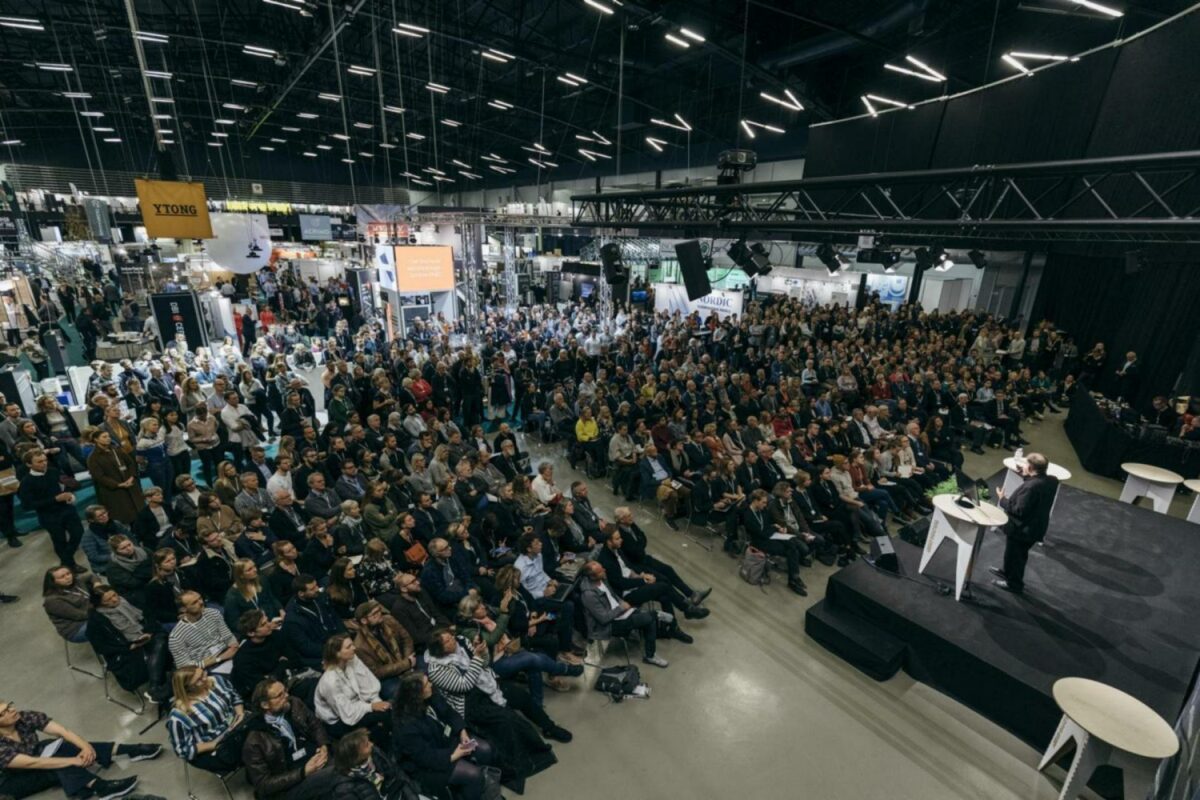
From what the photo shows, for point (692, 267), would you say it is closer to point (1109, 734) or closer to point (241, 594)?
point (1109, 734)

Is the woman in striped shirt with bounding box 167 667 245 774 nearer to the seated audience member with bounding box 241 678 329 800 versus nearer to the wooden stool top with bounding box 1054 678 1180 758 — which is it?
the seated audience member with bounding box 241 678 329 800

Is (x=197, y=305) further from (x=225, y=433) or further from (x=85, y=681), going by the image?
(x=85, y=681)

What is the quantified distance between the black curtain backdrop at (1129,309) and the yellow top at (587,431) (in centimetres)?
1050

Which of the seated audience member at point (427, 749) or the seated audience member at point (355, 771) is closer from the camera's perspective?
the seated audience member at point (355, 771)

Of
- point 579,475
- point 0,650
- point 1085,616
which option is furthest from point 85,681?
point 1085,616

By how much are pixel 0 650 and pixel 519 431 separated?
6.89 meters

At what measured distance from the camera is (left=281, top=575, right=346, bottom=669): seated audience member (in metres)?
3.82

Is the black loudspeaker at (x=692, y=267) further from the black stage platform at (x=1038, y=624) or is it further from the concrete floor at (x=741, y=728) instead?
the concrete floor at (x=741, y=728)

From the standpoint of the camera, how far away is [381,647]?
3779 millimetres

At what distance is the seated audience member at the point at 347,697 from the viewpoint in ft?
10.8

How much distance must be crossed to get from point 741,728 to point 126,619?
4.73 metres

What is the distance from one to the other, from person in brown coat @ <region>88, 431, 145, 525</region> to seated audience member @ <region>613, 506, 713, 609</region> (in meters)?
5.39

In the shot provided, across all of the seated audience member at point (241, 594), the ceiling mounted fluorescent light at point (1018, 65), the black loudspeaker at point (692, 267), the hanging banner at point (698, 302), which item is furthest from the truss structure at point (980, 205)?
the seated audience member at point (241, 594)

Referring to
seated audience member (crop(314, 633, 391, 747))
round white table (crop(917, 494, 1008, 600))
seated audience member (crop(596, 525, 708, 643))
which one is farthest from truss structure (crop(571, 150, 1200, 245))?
seated audience member (crop(314, 633, 391, 747))
